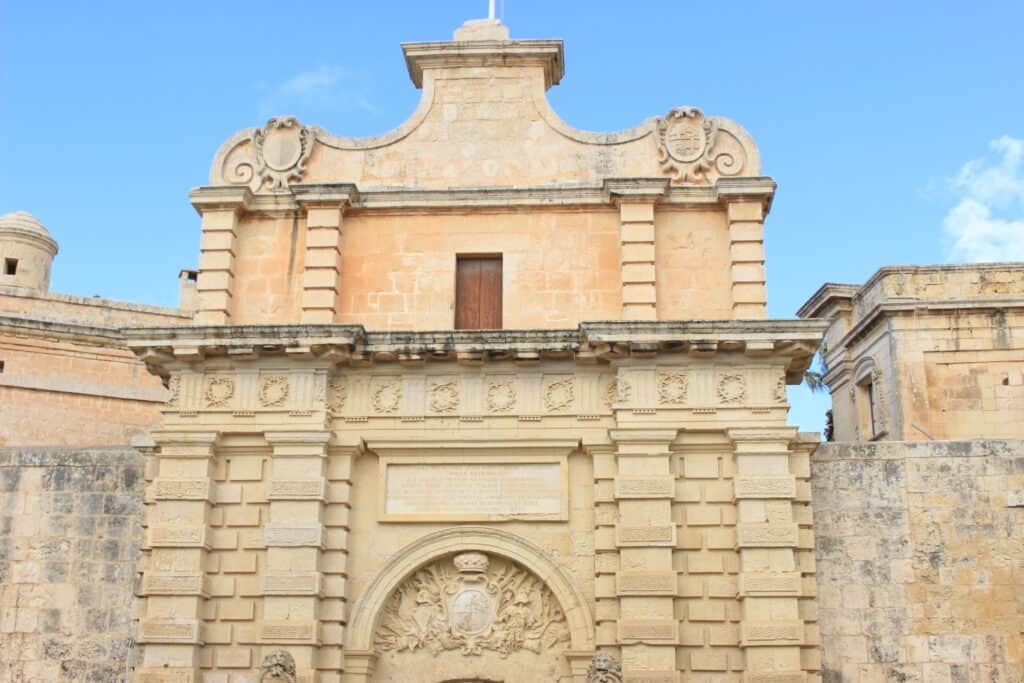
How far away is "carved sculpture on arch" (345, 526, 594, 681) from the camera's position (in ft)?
43.3

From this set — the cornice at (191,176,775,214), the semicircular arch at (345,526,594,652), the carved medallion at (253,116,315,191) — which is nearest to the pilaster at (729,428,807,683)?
the semicircular arch at (345,526,594,652)

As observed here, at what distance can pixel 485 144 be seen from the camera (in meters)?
14.9

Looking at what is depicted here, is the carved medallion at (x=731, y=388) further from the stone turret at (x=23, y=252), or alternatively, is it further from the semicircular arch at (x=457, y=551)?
the stone turret at (x=23, y=252)

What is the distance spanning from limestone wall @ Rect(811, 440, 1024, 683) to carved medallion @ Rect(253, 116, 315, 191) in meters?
7.29

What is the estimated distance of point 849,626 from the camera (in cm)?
1365

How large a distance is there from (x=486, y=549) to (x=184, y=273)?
15.1 m

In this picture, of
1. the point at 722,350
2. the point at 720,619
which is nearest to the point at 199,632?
the point at 720,619

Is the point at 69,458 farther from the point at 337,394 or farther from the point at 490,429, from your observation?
the point at 490,429

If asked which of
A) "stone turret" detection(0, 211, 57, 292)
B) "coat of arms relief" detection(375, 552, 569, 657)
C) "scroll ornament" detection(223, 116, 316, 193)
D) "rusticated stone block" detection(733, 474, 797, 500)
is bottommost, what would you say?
"coat of arms relief" detection(375, 552, 569, 657)

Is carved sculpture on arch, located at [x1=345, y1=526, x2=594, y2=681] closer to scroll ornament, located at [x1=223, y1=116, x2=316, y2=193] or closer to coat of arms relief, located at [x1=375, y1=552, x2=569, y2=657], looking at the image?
coat of arms relief, located at [x1=375, y1=552, x2=569, y2=657]

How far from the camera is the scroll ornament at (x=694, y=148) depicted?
47.6 feet

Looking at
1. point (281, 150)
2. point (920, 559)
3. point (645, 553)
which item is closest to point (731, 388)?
point (645, 553)

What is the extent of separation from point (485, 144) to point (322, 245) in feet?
7.93

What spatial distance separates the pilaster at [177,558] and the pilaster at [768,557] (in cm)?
590
